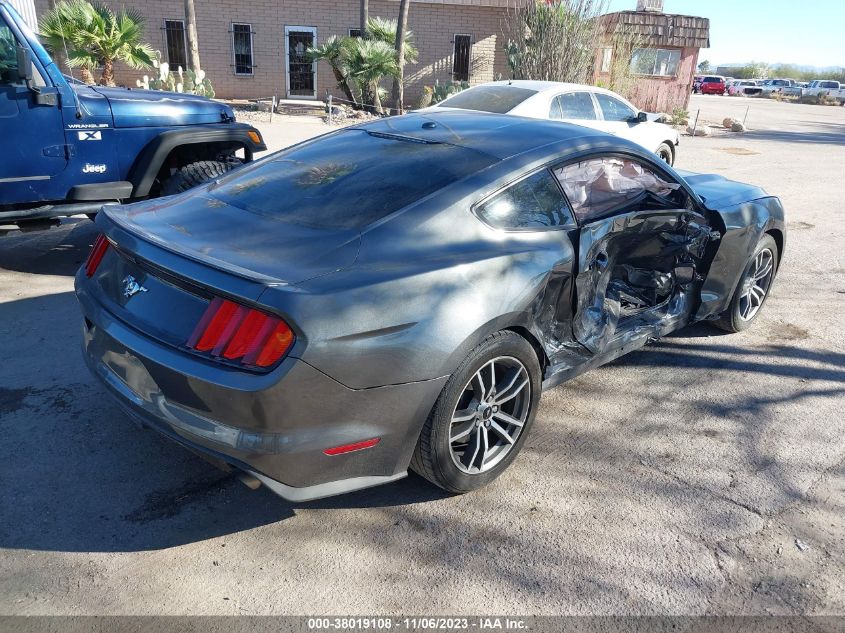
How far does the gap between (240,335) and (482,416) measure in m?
1.20

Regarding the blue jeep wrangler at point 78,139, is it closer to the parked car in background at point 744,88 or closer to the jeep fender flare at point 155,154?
the jeep fender flare at point 155,154

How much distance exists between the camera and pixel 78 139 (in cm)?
583

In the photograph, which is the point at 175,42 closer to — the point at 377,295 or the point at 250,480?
the point at 377,295

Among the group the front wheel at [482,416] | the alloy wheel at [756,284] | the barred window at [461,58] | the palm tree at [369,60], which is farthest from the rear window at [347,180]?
the barred window at [461,58]

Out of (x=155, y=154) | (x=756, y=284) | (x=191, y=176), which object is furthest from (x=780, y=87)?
(x=155, y=154)

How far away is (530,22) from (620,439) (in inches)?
658

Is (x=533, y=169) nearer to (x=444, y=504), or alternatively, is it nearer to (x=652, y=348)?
(x=444, y=504)

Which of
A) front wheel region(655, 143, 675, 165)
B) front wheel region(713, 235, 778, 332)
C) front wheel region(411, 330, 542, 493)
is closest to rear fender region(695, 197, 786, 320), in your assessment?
front wheel region(713, 235, 778, 332)

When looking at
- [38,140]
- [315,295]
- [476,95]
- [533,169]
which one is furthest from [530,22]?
[315,295]

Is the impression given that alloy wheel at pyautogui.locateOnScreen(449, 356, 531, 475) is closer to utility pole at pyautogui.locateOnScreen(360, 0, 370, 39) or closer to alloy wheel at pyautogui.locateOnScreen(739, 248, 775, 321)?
alloy wheel at pyautogui.locateOnScreen(739, 248, 775, 321)

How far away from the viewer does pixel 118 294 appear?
118 inches

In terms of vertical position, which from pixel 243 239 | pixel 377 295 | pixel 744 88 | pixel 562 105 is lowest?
pixel 744 88

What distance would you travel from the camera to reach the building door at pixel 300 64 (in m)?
21.9

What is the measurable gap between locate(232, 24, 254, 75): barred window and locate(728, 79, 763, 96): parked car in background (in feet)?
161
